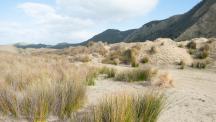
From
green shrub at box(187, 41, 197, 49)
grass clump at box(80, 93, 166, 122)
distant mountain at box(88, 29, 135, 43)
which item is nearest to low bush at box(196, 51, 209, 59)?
green shrub at box(187, 41, 197, 49)

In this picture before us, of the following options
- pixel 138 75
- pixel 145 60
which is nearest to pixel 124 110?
pixel 138 75

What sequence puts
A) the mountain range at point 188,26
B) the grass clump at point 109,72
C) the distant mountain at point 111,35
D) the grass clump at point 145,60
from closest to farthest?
1. the grass clump at point 109,72
2. the grass clump at point 145,60
3. the mountain range at point 188,26
4. the distant mountain at point 111,35

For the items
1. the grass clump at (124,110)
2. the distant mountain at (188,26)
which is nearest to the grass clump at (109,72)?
the grass clump at (124,110)

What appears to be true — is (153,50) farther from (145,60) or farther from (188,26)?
(188,26)

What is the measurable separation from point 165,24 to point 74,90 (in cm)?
8987

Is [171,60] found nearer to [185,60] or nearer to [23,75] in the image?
[185,60]

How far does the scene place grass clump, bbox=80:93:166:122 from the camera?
4922mm

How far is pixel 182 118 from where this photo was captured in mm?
6895

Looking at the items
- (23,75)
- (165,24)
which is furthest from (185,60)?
(165,24)

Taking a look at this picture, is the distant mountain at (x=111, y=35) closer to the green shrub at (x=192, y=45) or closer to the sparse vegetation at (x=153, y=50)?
the green shrub at (x=192, y=45)

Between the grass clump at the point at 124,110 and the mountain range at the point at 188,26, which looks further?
the mountain range at the point at 188,26

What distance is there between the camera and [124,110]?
195 inches

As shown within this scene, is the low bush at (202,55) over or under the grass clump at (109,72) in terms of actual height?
over

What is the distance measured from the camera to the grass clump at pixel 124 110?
16.1 feet
